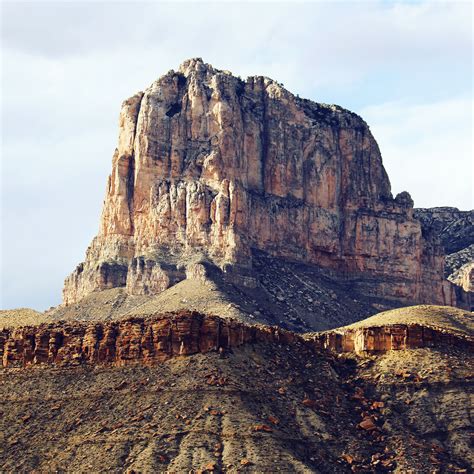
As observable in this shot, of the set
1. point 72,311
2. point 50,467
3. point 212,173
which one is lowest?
point 50,467

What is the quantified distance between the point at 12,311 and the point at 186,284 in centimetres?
2030

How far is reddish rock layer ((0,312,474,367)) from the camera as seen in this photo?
122438mm

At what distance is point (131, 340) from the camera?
123062 mm

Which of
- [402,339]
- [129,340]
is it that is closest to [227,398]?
[129,340]

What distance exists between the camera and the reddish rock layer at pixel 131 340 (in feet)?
402

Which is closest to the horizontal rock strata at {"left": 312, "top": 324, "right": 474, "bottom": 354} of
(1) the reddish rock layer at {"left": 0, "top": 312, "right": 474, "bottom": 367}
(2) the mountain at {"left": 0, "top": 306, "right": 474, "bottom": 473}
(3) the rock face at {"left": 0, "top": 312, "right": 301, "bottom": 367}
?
(2) the mountain at {"left": 0, "top": 306, "right": 474, "bottom": 473}

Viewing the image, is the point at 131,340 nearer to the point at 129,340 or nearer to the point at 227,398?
the point at 129,340

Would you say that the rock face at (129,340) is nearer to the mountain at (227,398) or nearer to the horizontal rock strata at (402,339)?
the mountain at (227,398)

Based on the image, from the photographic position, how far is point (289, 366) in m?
123

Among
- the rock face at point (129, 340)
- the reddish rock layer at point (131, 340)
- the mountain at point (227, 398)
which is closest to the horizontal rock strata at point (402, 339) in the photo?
the mountain at point (227, 398)

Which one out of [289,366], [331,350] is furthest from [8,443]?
[331,350]

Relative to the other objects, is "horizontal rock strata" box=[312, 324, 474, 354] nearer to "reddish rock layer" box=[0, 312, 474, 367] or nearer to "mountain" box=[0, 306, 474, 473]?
"mountain" box=[0, 306, 474, 473]

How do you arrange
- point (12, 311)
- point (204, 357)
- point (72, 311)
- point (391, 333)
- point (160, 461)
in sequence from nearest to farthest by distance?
point (160, 461) → point (204, 357) → point (391, 333) → point (12, 311) → point (72, 311)

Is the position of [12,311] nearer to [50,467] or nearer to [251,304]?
[251,304]
